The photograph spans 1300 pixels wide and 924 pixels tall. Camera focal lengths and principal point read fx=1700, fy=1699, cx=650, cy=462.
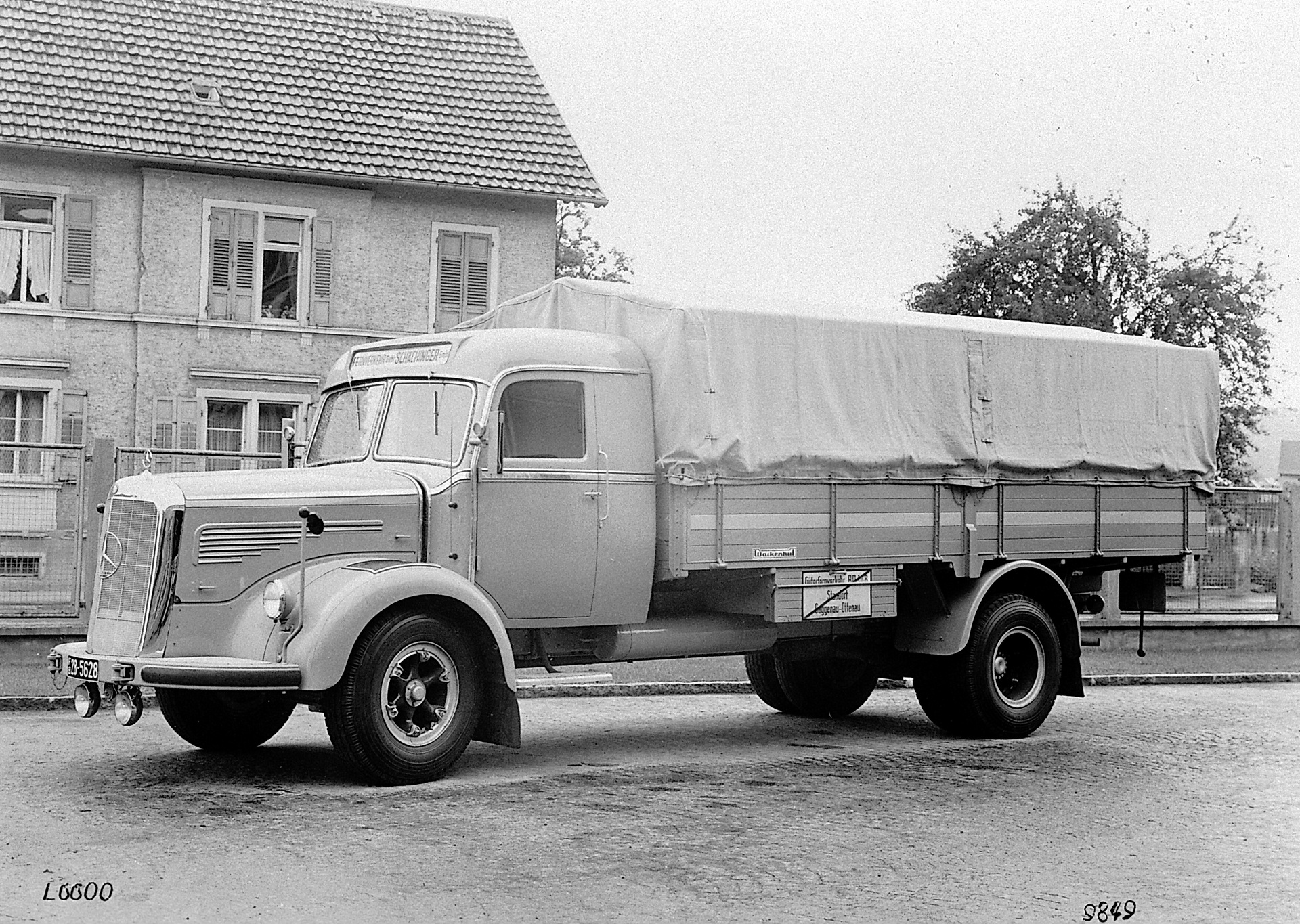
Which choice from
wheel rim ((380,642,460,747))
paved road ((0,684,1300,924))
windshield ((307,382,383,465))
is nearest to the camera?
paved road ((0,684,1300,924))

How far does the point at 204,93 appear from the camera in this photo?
1091 inches

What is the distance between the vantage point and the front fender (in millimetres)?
9656

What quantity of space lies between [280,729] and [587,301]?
383cm

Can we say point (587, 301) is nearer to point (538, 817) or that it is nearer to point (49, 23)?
point (538, 817)

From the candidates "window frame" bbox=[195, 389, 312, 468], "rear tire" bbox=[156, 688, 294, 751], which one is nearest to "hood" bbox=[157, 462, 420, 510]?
"rear tire" bbox=[156, 688, 294, 751]

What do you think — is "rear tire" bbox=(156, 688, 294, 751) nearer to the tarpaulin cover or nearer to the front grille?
the front grille

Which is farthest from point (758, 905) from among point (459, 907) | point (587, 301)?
point (587, 301)

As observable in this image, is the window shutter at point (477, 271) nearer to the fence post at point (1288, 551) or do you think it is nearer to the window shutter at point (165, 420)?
the window shutter at point (165, 420)

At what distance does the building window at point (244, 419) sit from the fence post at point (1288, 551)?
14.9 metres

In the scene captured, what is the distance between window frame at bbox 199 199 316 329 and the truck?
15.1 meters

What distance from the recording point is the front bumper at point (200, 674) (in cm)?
957

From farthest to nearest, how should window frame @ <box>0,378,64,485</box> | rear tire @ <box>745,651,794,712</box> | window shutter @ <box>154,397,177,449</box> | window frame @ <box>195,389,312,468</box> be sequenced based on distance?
1. window frame @ <box>195,389,312,468</box>
2. window shutter @ <box>154,397,177,449</box>
3. window frame @ <box>0,378,64,485</box>
4. rear tire @ <box>745,651,794,712</box>

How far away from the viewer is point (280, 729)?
40.7 feet

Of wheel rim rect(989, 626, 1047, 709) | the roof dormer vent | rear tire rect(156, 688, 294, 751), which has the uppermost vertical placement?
the roof dormer vent
